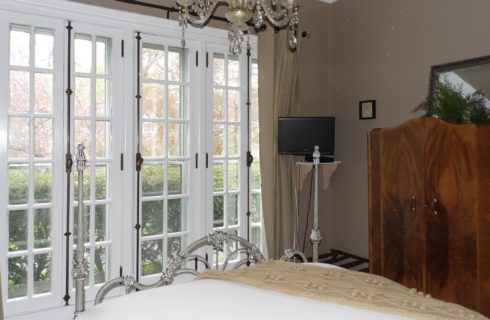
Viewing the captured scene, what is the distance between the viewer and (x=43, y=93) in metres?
3.30

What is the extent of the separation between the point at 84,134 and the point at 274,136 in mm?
1771

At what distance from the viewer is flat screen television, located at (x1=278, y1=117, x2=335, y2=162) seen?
4086 mm

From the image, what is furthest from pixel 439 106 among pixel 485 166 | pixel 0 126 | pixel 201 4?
pixel 0 126

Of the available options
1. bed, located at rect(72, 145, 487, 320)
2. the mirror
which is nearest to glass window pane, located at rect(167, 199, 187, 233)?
bed, located at rect(72, 145, 487, 320)

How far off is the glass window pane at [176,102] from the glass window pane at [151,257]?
116cm

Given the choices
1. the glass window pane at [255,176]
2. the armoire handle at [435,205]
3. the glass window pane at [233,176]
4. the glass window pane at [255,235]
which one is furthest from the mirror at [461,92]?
the glass window pane at [255,235]

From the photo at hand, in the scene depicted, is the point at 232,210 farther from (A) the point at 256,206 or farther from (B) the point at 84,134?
(B) the point at 84,134

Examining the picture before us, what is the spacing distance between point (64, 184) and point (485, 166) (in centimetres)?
299

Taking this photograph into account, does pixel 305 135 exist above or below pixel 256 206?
above

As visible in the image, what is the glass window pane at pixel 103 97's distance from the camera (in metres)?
3.52

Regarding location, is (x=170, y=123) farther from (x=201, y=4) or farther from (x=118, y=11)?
(x=201, y=4)

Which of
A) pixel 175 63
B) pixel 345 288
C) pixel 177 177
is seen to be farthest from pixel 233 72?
pixel 345 288

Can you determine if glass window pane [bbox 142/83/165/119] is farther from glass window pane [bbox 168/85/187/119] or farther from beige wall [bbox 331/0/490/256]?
beige wall [bbox 331/0/490/256]

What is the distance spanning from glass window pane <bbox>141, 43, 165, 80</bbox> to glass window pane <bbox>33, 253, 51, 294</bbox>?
1.70 metres
